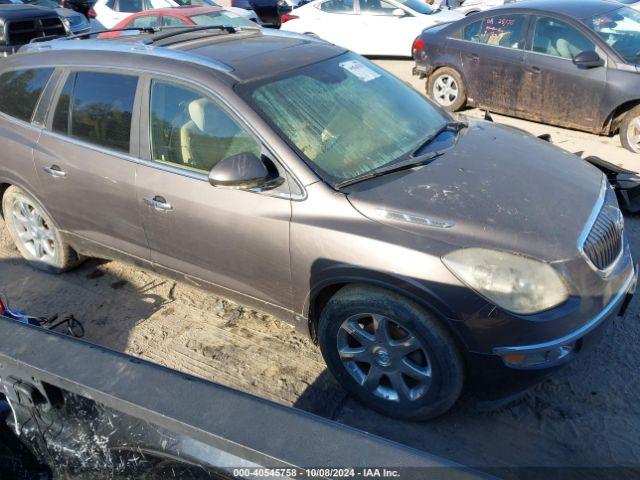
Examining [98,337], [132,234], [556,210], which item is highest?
[556,210]

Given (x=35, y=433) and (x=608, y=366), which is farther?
(x=608, y=366)

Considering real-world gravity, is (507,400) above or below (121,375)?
below

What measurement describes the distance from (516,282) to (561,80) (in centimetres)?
507

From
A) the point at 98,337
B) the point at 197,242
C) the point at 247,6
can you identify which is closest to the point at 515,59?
the point at 197,242

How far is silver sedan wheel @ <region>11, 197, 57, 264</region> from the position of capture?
4.34 m

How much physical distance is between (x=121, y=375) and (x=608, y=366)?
8.98 ft

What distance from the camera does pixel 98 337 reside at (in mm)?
3766

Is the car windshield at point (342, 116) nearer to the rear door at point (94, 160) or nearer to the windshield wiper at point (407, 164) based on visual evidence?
the windshield wiper at point (407, 164)

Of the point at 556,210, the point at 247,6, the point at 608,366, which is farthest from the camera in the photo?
the point at 247,6

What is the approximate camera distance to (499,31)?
23.9 feet

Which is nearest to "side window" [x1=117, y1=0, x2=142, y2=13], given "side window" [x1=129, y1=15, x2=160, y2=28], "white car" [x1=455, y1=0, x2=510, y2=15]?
"side window" [x1=129, y1=15, x2=160, y2=28]

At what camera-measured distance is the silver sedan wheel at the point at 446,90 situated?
7949 millimetres

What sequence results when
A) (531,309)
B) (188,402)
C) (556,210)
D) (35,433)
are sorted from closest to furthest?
(188,402) < (35,433) < (531,309) < (556,210)

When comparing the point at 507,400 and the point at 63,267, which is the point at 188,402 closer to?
the point at 507,400
